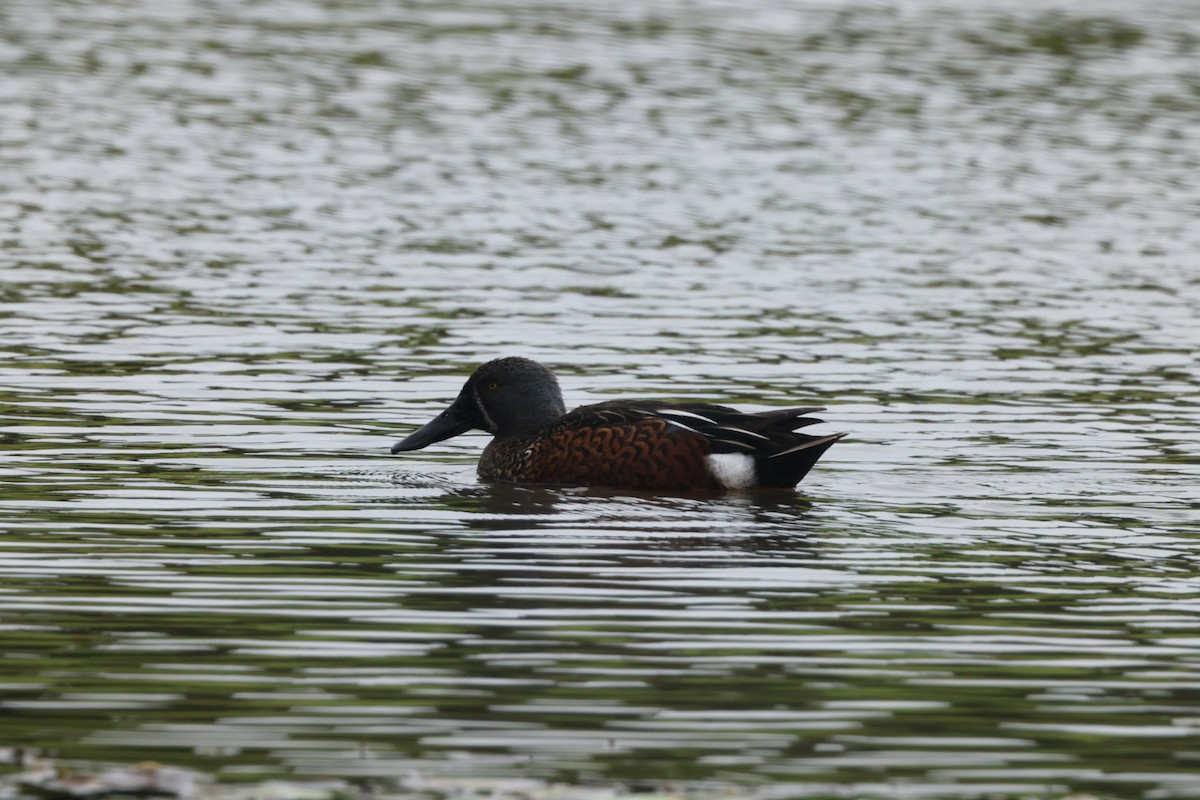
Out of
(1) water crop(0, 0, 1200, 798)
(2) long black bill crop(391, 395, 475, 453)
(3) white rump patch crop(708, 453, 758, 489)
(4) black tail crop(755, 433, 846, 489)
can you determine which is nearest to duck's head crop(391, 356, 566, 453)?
(2) long black bill crop(391, 395, 475, 453)

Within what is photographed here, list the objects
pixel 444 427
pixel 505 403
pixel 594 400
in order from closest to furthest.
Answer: pixel 444 427, pixel 505 403, pixel 594 400

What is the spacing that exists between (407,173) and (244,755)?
62.3 ft

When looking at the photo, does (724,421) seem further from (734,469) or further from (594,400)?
(594,400)

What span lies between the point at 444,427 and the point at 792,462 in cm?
212

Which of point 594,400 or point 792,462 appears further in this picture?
point 594,400

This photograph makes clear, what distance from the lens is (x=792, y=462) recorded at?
11273 mm

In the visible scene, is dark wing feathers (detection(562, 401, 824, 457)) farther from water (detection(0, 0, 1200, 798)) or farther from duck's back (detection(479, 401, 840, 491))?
water (detection(0, 0, 1200, 798))

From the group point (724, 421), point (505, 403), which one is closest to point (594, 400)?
point (505, 403)

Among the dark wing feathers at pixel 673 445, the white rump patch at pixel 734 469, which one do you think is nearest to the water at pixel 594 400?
the white rump patch at pixel 734 469

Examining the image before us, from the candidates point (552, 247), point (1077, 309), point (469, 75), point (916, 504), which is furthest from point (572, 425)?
point (469, 75)

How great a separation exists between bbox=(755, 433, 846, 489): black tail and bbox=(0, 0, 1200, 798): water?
0.15 m

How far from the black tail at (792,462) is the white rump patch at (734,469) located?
0.14ft

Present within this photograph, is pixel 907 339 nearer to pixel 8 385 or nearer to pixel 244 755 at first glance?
pixel 8 385

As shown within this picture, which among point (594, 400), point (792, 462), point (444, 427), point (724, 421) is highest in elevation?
point (724, 421)
